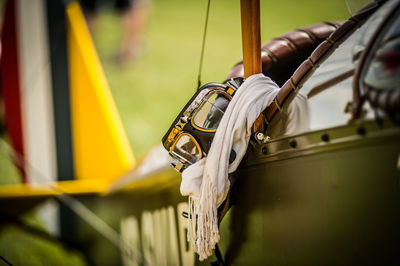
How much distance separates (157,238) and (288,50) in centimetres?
140

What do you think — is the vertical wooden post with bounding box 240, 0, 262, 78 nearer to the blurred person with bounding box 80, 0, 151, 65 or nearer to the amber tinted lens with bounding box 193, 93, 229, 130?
the amber tinted lens with bounding box 193, 93, 229, 130

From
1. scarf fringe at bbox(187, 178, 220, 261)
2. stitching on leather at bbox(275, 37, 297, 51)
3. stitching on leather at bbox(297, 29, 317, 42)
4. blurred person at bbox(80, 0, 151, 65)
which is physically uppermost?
blurred person at bbox(80, 0, 151, 65)

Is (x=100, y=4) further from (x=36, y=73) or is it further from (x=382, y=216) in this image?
(x=382, y=216)

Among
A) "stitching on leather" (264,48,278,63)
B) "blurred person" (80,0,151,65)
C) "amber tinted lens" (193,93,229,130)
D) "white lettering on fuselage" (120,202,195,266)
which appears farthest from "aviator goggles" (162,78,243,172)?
"blurred person" (80,0,151,65)

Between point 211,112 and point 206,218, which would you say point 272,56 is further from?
point 206,218

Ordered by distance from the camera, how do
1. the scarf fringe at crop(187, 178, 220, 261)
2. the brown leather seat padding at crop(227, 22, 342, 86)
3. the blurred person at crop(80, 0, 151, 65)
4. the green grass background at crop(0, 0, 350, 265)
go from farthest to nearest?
the blurred person at crop(80, 0, 151, 65)
the green grass background at crop(0, 0, 350, 265)
the brown leather seat padding at crop(227, 22, 342, 86)
the scarf fringe at crop(187, 178, 220, 261)

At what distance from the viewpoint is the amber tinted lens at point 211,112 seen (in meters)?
1.34

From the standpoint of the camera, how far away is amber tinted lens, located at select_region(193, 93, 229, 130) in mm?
1342

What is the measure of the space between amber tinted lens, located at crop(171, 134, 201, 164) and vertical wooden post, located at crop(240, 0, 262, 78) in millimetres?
296

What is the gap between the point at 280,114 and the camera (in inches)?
48.9

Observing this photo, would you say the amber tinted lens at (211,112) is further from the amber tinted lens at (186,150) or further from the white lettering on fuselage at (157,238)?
the white lettering on fuselage at (157,238)

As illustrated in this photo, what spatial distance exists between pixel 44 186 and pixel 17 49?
175 cm

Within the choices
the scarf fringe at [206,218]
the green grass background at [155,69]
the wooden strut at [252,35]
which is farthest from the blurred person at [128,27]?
the scarf fringe at [206,218]

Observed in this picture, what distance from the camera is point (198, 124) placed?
1.33 meters
